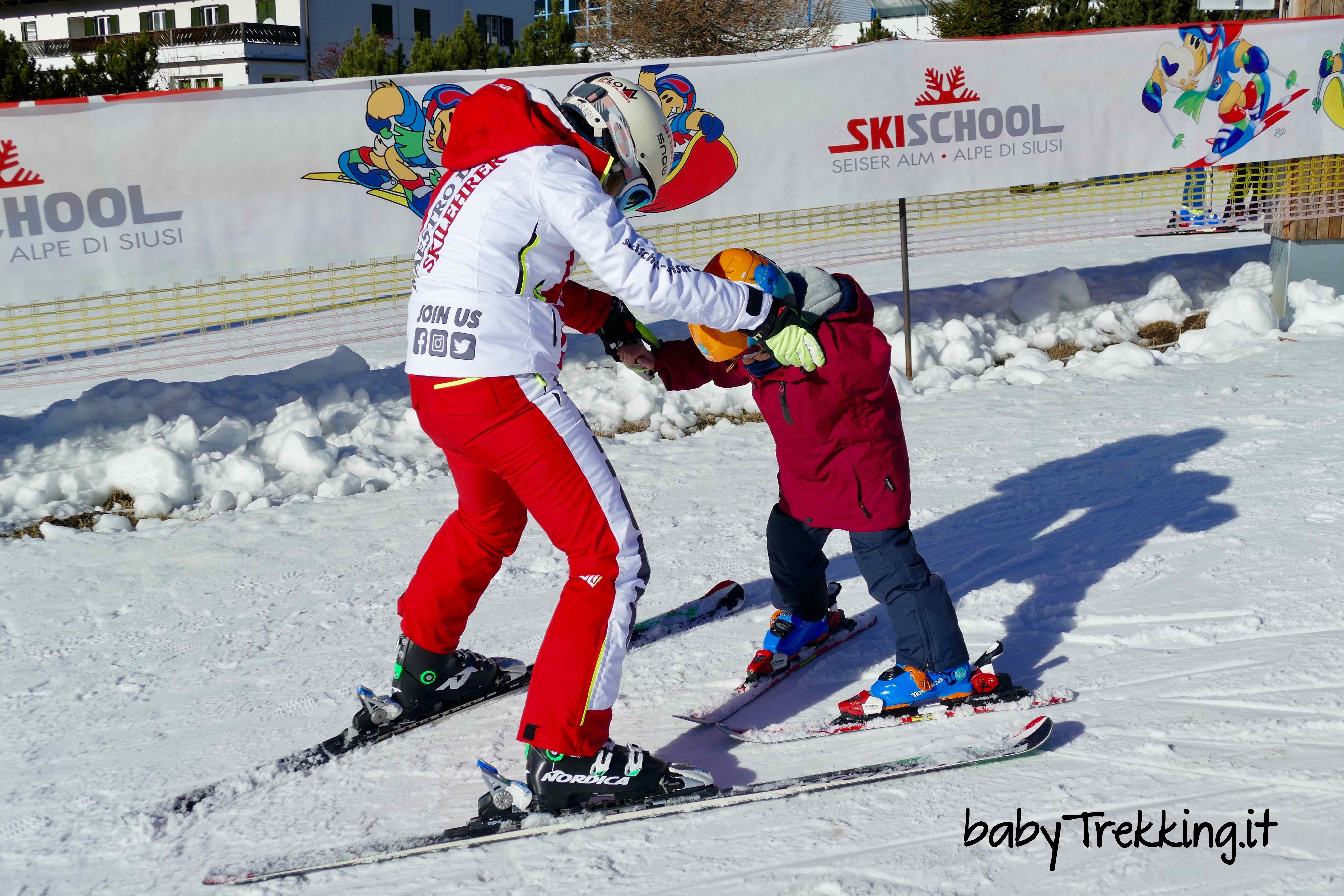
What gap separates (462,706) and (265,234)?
147 inches

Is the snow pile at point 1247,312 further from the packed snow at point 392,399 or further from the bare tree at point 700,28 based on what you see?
the bare tree at point 700,28

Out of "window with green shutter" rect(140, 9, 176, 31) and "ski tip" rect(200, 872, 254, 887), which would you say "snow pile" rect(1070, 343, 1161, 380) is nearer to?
"ski tip" rect(200, 872, 254, 887)

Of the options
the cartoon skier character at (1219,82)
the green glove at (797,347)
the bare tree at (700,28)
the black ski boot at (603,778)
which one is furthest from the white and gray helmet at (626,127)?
the bare tree at (700,28)

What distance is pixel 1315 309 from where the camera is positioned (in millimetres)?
7680

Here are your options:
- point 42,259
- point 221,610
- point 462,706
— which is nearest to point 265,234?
point 42,259

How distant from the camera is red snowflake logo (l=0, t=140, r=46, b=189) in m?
5.63

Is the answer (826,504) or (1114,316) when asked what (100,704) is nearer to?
(826,504)

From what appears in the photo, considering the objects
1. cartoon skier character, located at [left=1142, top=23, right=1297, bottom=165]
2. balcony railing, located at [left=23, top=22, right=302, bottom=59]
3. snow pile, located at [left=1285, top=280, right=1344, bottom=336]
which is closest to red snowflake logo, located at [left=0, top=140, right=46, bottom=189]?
cartoon skier character, located at [left=1142, top=23, right=1297, bottom=165]

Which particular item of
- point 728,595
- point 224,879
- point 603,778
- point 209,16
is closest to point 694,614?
point 728,595

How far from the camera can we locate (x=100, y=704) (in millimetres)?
3602

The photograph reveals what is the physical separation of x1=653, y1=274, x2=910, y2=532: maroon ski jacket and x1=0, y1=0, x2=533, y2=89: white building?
34.8 metres

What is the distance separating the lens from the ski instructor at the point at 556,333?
261 centimetres

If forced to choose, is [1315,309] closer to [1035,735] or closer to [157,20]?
[1035,735]

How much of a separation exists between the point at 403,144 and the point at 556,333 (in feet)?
13.0
